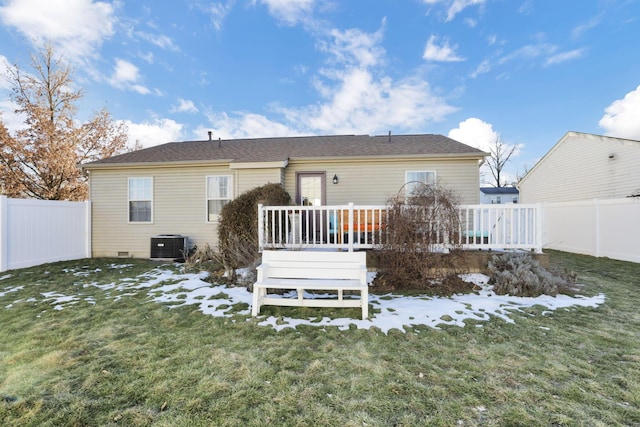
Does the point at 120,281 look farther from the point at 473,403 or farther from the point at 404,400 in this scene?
the point at 473,403

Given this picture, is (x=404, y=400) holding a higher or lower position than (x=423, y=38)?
lower

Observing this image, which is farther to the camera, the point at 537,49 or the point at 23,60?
the point at 23,60

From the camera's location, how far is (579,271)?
6980mm

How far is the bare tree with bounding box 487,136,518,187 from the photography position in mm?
32938

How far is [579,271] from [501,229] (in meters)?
2.93

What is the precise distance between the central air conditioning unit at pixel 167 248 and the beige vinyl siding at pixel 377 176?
156 inches

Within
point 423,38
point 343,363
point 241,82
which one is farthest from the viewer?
point 241,82

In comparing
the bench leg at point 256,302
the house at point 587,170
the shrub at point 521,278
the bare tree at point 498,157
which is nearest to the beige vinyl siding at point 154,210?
the bench leg at point 256,302


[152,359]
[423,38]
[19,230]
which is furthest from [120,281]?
[423,38]

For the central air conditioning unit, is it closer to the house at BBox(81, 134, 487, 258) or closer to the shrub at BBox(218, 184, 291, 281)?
the house at BBox(81, 134, 487, 258)

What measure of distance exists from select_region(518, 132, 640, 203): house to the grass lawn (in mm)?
10328

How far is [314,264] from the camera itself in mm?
4277

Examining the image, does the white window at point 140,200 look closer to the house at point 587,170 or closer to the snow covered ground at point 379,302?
the snow covered ground at point 379,302

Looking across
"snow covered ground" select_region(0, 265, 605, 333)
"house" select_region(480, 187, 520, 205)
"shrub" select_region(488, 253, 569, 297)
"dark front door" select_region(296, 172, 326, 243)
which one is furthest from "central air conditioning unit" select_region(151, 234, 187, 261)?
"house" select_region(480, 187, 520, 205)
